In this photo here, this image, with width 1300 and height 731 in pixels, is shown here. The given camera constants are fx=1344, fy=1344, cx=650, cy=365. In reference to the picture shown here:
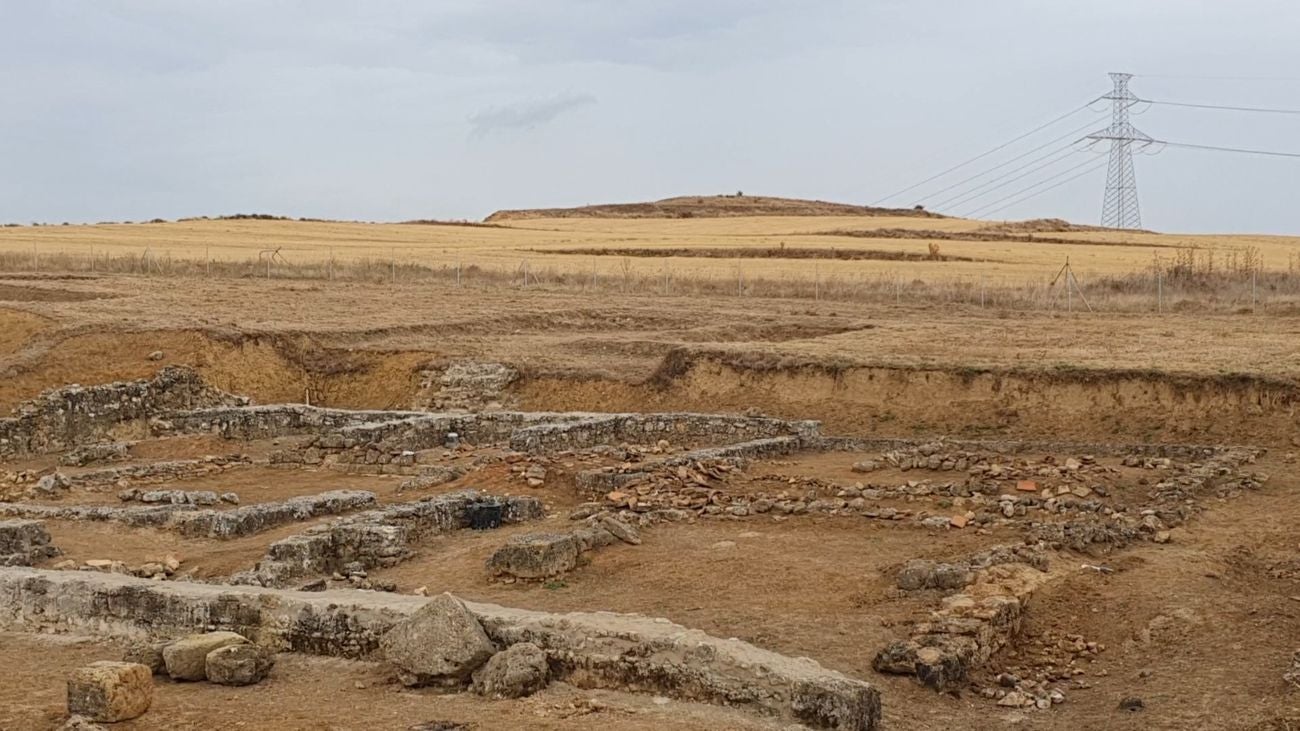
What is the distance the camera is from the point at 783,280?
39844mm

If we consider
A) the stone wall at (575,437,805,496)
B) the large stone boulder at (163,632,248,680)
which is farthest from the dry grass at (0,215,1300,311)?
the large stone boulder at (163,632,248,680)

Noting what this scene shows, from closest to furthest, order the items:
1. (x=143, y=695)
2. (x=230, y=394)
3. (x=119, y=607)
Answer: (x=143, y=695)
(x=119, y=607)
(x=230, y=394)

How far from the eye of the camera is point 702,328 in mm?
29859

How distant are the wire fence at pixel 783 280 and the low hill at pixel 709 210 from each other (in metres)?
35.7

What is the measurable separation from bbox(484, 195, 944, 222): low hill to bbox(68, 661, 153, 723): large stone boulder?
241 ft

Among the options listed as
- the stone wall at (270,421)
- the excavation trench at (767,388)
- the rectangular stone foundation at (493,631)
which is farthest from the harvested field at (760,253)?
the rectangular stone foundation at (493,631)

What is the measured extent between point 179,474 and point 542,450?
197 inches

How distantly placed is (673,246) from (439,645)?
4760 centimetres

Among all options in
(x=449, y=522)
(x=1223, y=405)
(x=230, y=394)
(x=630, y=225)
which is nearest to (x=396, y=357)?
(x=230, y=394)

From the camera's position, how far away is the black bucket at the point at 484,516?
47.1 feet

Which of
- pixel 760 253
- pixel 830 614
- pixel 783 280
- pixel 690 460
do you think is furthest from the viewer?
pixel 760 253

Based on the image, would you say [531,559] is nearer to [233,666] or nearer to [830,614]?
[830,614]

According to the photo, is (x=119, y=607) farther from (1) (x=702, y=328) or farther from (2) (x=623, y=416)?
(1) (x=702, y=328)

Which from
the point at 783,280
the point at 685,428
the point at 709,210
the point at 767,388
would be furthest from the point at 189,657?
the point at 709,210
